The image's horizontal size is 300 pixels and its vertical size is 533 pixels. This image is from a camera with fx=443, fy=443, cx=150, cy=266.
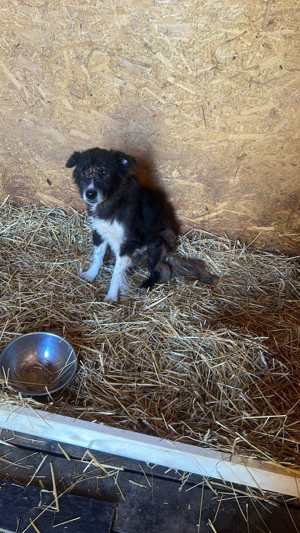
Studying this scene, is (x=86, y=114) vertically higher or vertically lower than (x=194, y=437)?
higher

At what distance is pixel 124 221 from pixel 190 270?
77 centimetres

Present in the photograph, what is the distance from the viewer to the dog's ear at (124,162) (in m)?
3.28

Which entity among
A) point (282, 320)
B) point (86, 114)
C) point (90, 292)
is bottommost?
point (282, 320)

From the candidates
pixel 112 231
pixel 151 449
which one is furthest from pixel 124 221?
pixel 151 449

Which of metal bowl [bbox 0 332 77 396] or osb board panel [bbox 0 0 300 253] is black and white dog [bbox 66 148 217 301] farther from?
metal bowl [bbox 0 332 77 396]

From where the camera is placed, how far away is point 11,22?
349 cm

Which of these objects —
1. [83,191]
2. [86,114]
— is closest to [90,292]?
[83,191]

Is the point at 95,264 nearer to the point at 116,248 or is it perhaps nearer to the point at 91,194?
the point at 116,248

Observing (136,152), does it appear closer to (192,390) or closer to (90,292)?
(90,292)

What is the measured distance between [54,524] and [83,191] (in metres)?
2.10

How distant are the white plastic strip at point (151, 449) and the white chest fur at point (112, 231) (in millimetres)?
1493

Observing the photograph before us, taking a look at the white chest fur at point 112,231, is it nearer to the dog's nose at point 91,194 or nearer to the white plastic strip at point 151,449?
the dog's nose at point 91,194

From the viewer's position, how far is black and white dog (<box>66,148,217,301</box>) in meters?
3.22

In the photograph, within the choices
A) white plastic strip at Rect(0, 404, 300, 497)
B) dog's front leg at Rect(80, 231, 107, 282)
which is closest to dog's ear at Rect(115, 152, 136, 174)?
dog's front leg at Rect(80, 231, 107, 282)
